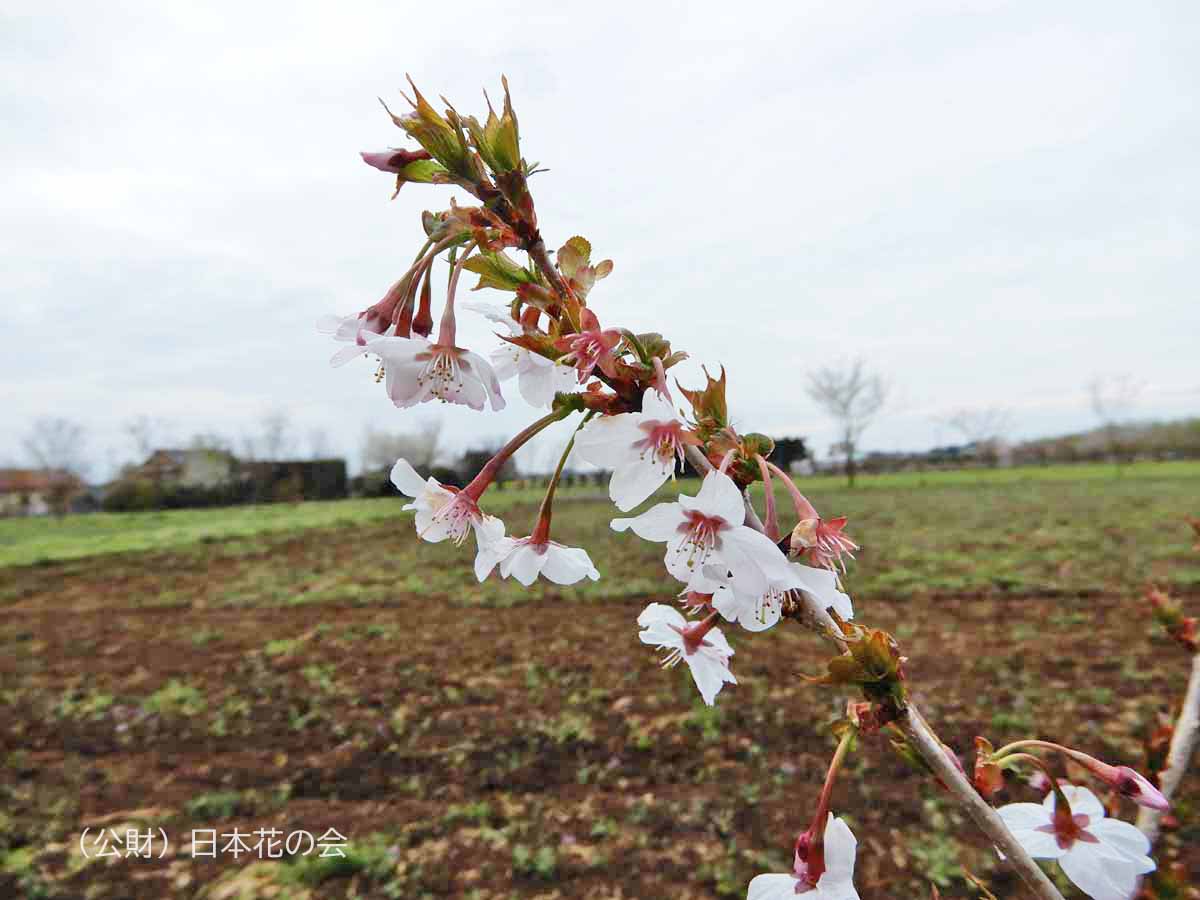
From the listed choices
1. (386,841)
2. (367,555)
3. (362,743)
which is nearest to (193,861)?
(386,841)

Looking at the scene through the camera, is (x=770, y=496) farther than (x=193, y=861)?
No

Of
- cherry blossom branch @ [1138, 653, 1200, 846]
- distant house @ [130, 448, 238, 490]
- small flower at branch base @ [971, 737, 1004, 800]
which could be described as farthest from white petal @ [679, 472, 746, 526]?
distant house @ [130, 448, 238, 490]

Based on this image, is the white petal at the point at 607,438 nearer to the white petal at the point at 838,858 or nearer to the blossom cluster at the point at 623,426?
the blossom cluster at the point at 623,426

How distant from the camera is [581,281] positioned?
0.61 m

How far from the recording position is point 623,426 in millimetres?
552

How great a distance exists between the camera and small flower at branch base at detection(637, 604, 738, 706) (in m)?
0.78

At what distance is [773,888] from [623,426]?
0.47m

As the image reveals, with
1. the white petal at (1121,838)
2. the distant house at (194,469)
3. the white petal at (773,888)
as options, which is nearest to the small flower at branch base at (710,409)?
the white petal at (773,888)

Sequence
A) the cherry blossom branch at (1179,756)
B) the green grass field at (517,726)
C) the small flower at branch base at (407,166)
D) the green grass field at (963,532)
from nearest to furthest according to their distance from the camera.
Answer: the small flower at branch base at (407,166) < the cherry blossom branch at (1179,756) < the green grass field at (517,726) < the green grass field at (963,532)

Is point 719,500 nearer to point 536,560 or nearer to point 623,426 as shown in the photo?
point 623,426

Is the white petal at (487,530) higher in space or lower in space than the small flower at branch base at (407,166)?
lower

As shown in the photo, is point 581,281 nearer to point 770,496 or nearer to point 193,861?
point 770,496

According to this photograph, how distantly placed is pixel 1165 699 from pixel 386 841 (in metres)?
4.76

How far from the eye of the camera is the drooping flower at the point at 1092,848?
0.76 meters
